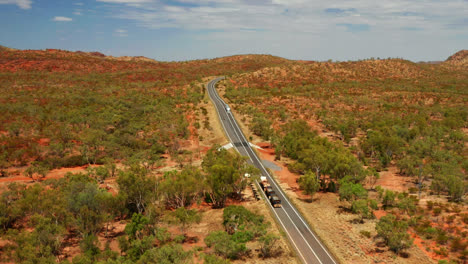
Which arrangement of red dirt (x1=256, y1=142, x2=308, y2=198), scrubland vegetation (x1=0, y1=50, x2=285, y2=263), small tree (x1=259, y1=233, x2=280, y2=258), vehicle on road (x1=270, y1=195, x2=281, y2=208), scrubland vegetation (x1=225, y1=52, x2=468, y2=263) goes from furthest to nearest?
red dirt (x1=256, y1=142, x2=308, y2=198) → vehicle on road (x1=270, y1=195, x2=281, y2=208) → scrubland vegetation (x1=225, y1=52, x2=468, y2=263) → small tree (x1=259, y1=233, x2=280, y2=258) → scrubland vegetation (x1=0, y1=50, x2=285, y2=263)

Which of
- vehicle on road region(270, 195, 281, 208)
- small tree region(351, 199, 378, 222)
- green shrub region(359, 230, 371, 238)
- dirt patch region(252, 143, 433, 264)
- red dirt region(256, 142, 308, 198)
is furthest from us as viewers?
red dirt region(256, 142, 308, 198)

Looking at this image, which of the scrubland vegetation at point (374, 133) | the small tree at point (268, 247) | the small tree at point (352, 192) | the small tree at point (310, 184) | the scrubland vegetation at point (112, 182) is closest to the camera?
the scrubland vegetation at point (112, 182)

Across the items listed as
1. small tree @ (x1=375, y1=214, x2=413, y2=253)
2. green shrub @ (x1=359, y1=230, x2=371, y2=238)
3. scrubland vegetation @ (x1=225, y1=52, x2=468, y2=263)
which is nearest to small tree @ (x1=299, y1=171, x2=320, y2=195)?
scrubland vegetation @ (x1=225, y1=52, x2=468, y2=263)

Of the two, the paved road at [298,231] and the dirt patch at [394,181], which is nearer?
the paved road at [298,231]

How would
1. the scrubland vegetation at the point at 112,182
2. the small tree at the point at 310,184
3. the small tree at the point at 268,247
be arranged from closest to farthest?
1. the scrubland vegetation at the point at 112,182
2. the small tree at the point at 268,247
3. the small tree at the point at 310,184

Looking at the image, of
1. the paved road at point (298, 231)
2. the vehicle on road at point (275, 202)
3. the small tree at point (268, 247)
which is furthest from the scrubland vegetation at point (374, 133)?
the small tree at point (268, 247)

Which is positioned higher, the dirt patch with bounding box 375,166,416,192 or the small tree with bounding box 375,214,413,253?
the dirt patch with bounding box 375,166,416,192

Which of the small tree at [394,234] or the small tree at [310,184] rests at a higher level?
the small tree at [310,184]

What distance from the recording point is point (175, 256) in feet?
90.7

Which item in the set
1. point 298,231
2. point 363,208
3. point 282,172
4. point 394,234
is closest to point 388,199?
point 363,208

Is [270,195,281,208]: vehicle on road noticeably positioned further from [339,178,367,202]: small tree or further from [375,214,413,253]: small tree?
Result: [375,214,413,253]: small tree

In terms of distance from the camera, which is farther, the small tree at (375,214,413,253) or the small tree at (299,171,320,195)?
the small tree at (299,171,320,195)

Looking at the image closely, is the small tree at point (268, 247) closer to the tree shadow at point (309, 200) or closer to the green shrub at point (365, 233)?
the green shrub at point (365, 233)

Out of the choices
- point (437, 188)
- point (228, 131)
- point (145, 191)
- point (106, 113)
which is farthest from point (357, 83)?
point (145, 191)
